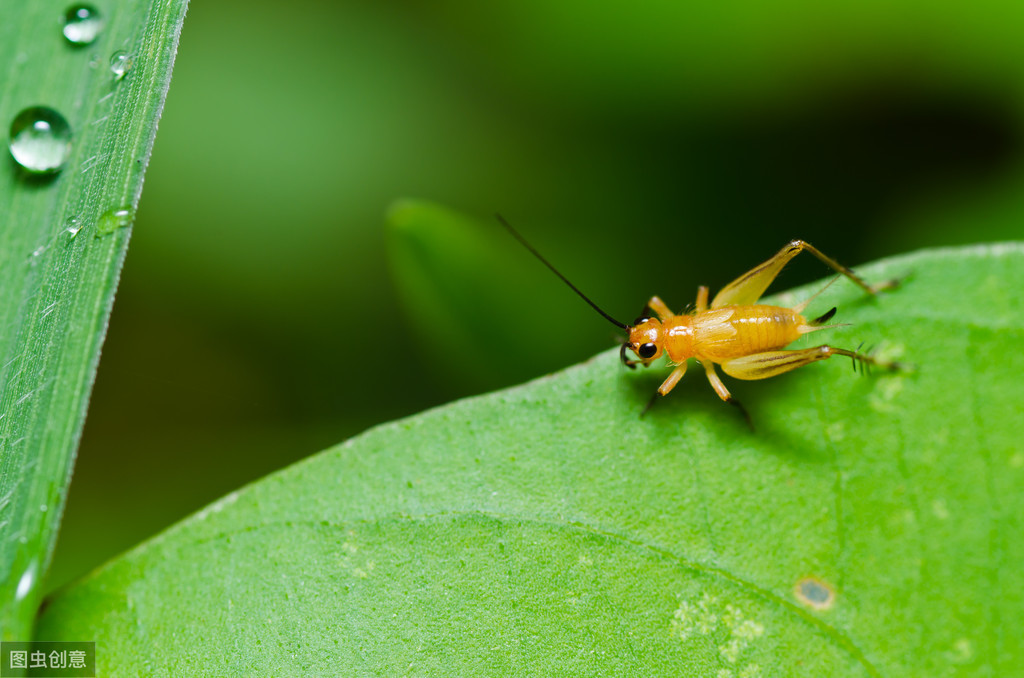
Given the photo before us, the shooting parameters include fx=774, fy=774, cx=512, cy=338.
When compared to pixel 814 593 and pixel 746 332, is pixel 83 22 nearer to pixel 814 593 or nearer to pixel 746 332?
pixel 746 332

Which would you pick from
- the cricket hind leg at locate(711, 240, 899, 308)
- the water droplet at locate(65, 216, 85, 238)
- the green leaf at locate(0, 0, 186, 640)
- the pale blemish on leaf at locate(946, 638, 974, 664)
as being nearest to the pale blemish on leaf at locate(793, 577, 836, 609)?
the pale blemish on leaf at locate(946, 638, 974, 664)

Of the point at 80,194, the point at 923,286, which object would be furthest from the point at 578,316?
the point at 80,194

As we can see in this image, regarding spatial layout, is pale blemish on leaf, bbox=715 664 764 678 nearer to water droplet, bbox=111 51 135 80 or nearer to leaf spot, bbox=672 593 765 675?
leaf spot, bbox=672 593 765 675

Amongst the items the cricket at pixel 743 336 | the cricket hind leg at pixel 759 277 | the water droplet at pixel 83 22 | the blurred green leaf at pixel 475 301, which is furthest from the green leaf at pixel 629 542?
the water droplet at pixel 83 22

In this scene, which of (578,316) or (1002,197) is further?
(578,316)

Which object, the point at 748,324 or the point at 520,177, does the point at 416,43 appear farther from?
the point at 748,324

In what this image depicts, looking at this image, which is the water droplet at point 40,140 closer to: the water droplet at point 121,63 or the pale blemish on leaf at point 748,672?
the water droplet at point 121,63
